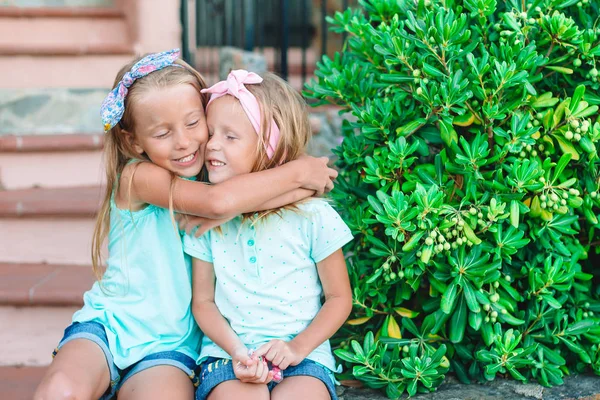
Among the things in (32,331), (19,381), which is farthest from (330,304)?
(32,331)

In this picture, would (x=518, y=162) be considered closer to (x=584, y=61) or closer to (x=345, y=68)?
(x=584, y=61)

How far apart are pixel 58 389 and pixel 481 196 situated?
1.35 m

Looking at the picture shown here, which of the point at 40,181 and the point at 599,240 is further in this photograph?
the point at 40,181

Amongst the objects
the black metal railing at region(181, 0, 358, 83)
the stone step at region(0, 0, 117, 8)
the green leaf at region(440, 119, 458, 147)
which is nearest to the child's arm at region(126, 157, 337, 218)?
the green leaf at region(440, 119, 458, 147)

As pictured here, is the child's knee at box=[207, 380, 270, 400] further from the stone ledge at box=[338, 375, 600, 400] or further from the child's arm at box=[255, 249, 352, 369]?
the stone ledge at box=[338, 375, 600, 400]

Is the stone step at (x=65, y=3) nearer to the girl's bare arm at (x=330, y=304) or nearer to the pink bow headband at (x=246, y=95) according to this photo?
the pink bow headband at (x=246, y=95)

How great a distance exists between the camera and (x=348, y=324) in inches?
88.3

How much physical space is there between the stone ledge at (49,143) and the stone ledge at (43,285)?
0.67m

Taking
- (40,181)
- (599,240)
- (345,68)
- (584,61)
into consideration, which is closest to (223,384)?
(345,68)

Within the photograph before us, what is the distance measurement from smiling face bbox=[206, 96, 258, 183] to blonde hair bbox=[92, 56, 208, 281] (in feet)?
0.45

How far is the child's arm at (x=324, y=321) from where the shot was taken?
1.83 m

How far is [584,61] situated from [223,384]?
1.49m

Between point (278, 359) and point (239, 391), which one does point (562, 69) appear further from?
point (239, 391)

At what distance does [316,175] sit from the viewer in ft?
6.63
